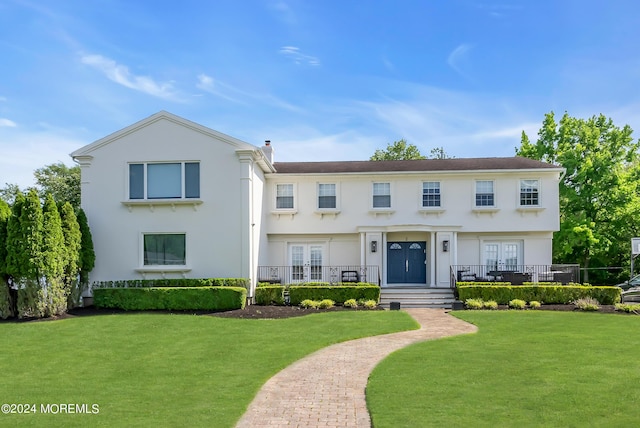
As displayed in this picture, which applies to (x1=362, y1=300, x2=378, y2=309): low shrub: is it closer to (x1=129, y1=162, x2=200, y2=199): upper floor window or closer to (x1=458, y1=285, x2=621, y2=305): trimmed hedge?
(x1=458, y1=285, x2=621, y2=305): trimmed hedge

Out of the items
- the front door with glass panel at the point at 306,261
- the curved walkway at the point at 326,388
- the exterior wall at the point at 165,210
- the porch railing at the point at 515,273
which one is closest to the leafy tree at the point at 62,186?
the exterior wall at the point at 165,210

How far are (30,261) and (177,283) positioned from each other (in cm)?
513

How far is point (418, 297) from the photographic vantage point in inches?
836

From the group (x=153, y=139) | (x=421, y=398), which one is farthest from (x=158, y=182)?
(x=421, y=398)

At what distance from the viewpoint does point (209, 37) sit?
592 inches

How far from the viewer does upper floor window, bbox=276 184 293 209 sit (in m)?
24.3

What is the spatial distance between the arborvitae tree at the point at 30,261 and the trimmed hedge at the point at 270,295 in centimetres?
764

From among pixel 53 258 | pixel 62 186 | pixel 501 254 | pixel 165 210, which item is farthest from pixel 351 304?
pixel 62 186

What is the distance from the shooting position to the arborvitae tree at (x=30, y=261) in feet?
55.9

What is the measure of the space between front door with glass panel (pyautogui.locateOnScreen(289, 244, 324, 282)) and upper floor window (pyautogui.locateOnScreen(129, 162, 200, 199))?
19.9ft

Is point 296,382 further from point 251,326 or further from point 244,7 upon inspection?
point 244,7

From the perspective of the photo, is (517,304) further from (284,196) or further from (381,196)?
(284,196)

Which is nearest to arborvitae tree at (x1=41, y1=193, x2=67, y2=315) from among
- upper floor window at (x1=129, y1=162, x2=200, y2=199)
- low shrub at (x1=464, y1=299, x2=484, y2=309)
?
upper floor window at (x1=129, y1=162, x2=200, y2=199)

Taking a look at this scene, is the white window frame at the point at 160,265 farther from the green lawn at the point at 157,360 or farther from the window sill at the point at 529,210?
the window sill at the point at 529,210
